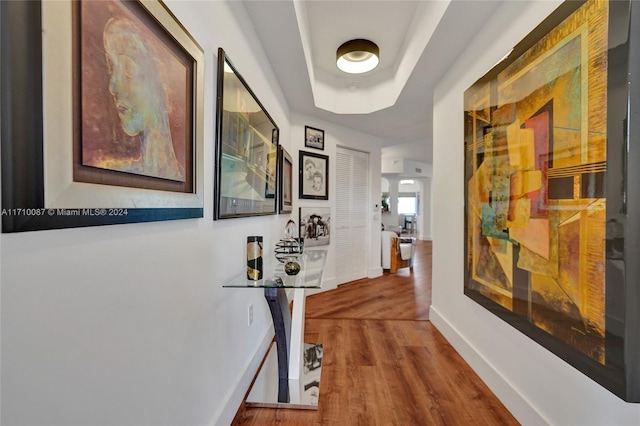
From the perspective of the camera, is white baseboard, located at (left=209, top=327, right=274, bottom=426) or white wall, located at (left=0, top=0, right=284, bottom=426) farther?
white baseboard, located at (left=209, top=327, right=274, bottom=426)

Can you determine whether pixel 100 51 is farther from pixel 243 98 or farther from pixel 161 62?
pixel 243 98

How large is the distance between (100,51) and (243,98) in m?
1.01

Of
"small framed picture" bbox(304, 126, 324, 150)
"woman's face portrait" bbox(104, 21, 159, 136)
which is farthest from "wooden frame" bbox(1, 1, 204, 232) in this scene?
"small framed picture" bbox(304, 126, 324, 150)

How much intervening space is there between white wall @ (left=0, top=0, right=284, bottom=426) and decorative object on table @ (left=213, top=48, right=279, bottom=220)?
5 cm

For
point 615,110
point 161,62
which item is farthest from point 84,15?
→ point 615,110

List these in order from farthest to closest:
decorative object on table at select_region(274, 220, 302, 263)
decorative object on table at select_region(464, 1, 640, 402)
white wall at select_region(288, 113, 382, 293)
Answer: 1. white wall at select_region(288, 113, 382, 293)
2. decorative object on table at select_region(274, 220, 302, 263)
3. decorative object on table at select_region(464, 1, 640, 402)

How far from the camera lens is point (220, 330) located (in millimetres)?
1387

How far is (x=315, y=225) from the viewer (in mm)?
3793

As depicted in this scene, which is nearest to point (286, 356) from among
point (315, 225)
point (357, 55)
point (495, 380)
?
point (495, 380)

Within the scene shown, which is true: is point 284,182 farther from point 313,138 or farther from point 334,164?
point 334,164

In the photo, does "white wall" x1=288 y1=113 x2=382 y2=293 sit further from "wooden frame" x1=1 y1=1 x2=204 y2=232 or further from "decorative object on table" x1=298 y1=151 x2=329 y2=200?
"wooden frame" x1=1 y1=1 x2=204 y2=232

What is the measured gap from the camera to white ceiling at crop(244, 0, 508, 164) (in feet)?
6.01

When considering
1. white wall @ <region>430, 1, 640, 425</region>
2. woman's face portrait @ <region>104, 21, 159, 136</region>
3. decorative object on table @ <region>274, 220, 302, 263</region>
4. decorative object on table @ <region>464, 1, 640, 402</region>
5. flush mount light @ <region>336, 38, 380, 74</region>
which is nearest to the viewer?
woman's face portrait @ <region>104, 21, 159, 136</region>

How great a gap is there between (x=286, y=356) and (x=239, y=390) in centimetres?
33
